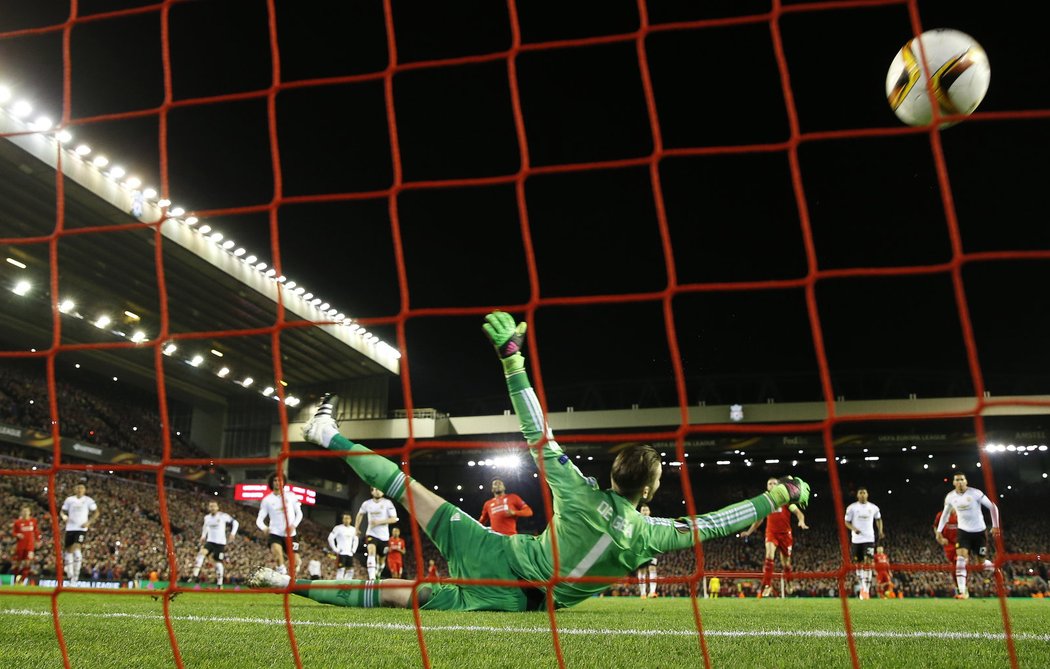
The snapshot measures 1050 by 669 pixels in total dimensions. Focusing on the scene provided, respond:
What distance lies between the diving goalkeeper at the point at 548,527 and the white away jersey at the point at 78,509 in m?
9.07

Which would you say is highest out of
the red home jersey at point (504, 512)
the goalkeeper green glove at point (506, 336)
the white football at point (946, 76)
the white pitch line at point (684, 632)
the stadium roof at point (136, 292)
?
the stadium roof at point (136, 292)

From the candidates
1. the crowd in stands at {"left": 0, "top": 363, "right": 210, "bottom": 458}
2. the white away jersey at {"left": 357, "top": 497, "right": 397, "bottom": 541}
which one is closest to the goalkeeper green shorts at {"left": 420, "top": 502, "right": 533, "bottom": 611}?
the white away jersey at {"left": 357, "top": 497, "right": 397, "bottom": 541}

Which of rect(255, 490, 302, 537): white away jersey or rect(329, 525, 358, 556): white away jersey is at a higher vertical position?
rect(255, 490, 302, 537): white away jersey

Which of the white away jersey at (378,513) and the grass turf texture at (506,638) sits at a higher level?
the white away jersey at (378,513)

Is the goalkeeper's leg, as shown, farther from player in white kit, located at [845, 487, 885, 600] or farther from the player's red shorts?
player in white kit, located at [845, 487, 885, 600]

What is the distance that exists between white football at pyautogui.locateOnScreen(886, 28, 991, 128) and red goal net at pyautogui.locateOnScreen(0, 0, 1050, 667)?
0.22 meters

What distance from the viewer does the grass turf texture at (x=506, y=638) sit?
412 centimetres

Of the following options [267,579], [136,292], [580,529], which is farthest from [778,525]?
[136,292]

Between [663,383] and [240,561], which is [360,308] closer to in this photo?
[240,561]

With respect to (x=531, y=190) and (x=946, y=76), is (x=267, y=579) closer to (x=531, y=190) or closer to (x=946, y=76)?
(x=946, y=76)

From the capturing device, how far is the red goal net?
12.9 feet

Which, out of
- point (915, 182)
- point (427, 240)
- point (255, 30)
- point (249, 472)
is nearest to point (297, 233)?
point (427, 240)

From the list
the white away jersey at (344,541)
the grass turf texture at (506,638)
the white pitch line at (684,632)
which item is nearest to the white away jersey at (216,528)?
the white away jersey at (344,541)

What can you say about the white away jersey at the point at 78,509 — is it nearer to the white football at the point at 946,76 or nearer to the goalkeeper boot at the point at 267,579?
the goalkeeper boot at the point at 267,579
